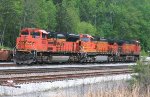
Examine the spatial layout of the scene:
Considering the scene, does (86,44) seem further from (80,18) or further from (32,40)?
(80,18)

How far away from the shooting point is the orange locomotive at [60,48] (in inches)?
1345

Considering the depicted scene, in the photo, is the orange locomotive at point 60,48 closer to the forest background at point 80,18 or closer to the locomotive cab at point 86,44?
the locomotive cab at point 86,44

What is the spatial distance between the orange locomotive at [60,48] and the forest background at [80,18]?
17919mm

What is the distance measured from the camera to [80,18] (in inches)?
3629

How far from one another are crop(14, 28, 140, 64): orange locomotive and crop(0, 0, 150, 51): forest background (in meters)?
Answer: 17.9

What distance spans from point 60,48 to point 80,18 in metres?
55.5

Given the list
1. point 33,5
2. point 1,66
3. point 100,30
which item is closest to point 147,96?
point 1,66

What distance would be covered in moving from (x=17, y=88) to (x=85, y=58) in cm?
2398

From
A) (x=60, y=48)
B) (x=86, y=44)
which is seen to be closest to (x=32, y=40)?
(x=60, y=48)

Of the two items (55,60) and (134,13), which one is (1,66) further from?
(134,13)

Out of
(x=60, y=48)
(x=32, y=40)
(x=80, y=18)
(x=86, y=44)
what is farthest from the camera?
(x=80, y=18)

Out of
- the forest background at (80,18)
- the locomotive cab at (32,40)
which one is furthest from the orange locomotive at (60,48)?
the forest background at (80,18)

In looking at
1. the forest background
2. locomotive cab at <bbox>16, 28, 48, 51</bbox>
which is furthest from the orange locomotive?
the forest background

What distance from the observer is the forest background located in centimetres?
6134
